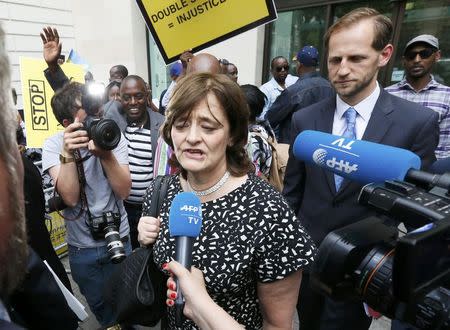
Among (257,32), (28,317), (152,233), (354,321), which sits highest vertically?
(257,32)

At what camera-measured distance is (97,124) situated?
1.60 metres

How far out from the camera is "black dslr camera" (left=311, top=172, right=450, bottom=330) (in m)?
0.58

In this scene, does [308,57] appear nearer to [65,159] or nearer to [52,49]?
[52,49]

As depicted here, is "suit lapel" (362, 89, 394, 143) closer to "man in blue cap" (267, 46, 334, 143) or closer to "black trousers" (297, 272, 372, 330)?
"black trousers" (297, 272, 372, 330)

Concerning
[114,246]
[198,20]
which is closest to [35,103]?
[198,20]

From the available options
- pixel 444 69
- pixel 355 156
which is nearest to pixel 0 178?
pixel 355 156

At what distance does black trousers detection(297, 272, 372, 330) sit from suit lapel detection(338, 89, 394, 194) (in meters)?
0.63

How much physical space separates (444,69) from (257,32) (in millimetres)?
3292

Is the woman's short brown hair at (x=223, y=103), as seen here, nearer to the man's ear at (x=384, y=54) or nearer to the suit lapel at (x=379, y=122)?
the suit lapel at (x=379, y=122)

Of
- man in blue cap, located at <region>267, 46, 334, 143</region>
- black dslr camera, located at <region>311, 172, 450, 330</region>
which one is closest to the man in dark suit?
black dslr camera, located at <region>311, 172, 450, 330</region>

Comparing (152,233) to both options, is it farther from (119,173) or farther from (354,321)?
(354,321)

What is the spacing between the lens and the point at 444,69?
14.9 ft

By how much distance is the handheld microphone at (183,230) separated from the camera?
0.75m

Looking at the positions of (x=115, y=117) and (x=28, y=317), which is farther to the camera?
(x=115, y=117)
